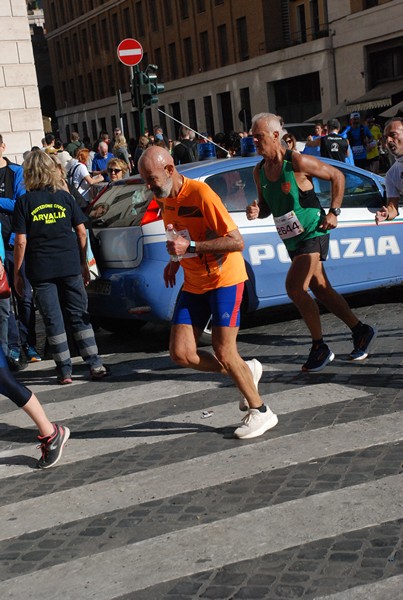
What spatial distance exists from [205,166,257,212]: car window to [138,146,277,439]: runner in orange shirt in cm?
279

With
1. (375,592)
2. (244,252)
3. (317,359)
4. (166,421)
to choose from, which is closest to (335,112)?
(244,252)

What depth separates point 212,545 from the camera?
4.16 m

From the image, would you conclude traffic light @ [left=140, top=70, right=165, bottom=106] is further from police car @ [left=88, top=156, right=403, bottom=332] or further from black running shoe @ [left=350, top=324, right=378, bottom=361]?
black running shoe @ [left=350, top=324, right=378, bottom=361]

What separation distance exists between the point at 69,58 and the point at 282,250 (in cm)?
7409

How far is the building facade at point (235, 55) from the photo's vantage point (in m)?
41.3

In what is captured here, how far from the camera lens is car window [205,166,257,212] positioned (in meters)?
8.46

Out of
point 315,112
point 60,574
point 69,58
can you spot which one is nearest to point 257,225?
point 60,574

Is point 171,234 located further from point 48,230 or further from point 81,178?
point 81,178

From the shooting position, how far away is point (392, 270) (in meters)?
9.14

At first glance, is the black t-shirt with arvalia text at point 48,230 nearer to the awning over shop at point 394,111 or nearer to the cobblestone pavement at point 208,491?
the cobblestone pavement at point 208,491

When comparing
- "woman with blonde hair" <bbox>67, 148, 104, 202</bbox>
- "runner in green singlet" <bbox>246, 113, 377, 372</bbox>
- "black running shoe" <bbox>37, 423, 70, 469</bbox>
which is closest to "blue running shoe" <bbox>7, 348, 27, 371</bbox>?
"runner in green singlet" <bbox>246, 113, 377, 372</bbox>

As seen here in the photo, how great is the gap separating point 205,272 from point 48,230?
218cm

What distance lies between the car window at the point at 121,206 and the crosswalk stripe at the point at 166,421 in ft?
6.31

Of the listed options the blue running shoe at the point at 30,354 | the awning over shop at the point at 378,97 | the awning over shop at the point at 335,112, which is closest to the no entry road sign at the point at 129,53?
the blue running shoe at the point at 30,354
